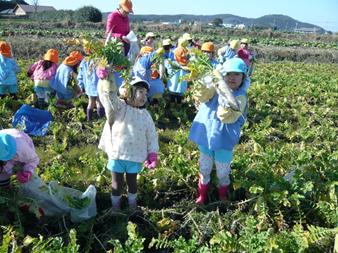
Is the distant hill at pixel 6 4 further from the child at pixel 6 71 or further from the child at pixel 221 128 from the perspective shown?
the child at pixel 221 128

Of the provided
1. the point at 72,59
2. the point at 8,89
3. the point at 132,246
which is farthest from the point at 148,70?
the point at 132,246

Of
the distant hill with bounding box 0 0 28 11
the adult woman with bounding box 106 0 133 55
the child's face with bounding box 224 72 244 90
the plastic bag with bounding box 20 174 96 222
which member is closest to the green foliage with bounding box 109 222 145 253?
the plastic bag with bounding box 20 174 96 222

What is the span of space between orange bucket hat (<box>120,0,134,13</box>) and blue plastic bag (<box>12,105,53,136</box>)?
2290 mm

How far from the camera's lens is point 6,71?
847 centimetres

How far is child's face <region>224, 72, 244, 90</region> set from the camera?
446 centimetres

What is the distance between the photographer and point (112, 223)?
446cm

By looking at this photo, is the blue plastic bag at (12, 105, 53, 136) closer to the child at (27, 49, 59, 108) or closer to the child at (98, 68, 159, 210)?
the child at (27, 49, 59, 108)

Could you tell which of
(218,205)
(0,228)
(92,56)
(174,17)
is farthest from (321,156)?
(174,17)

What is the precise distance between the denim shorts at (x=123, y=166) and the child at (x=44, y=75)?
468cm

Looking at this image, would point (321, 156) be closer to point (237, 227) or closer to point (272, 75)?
point (237, 227)

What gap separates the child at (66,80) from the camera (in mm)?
8492

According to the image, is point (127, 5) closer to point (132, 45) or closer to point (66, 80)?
point (132, 45)

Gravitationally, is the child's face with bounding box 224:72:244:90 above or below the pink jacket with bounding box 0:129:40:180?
above

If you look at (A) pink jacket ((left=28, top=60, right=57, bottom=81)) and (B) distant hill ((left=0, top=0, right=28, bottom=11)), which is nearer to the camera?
(A) pink jacket ((left=28, top=60, right=57, bottom=81))
